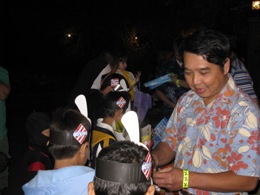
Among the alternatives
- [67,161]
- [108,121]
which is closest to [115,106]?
[108,121]

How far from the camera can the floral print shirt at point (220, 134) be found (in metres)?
2.00

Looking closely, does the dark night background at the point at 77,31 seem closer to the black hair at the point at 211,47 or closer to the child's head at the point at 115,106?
the child's head at the point at 115,106

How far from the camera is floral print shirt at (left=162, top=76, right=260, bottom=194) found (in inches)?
78.6

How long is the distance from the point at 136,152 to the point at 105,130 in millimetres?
1871

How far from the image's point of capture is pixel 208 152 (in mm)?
2146

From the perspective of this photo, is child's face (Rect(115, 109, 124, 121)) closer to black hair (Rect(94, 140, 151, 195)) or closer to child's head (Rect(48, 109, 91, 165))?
child's head (Rect(48, 109, 91, 165))

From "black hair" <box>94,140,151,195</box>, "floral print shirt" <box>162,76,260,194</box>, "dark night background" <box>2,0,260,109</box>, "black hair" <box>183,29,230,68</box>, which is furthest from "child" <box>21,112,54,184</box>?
"dark night background" <box>2,0,260,109</box>

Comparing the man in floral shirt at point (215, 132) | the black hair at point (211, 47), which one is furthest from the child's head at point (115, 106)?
the black hair at point (211, 47)

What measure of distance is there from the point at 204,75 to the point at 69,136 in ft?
3.42

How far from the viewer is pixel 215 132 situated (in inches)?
83.7

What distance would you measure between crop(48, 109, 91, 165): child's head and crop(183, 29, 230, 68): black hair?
1008 mm

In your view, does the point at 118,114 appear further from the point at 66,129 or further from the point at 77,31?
the point at 77,31

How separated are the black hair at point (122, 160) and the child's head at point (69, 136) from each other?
0.82 m

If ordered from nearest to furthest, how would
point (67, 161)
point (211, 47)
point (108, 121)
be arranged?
point (211, 47) → point (67, 161) → point (108, 121)
